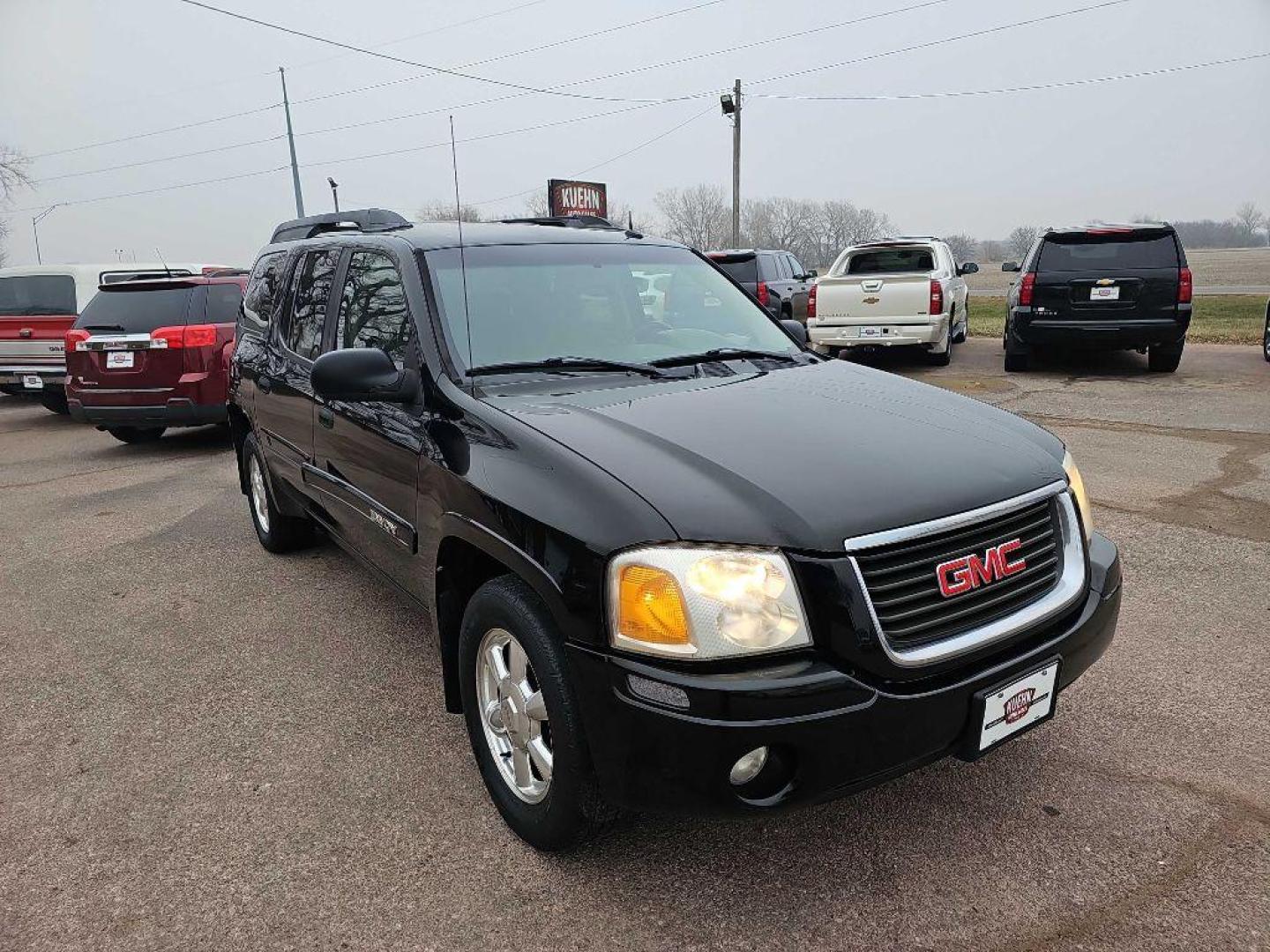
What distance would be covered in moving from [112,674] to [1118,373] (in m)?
11.6

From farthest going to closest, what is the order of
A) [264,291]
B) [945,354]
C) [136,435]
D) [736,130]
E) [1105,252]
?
[736,130] < [945,354] < [1105,252] < [136,435] < [264,291]

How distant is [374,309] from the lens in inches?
133

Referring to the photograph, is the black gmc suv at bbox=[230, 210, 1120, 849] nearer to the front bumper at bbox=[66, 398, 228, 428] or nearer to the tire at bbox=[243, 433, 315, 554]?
the tire at bbox=[243, 433, 315, 554]

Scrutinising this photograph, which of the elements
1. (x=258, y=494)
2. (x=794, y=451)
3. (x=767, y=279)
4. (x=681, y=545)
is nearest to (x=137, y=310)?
(x=258, y=494)

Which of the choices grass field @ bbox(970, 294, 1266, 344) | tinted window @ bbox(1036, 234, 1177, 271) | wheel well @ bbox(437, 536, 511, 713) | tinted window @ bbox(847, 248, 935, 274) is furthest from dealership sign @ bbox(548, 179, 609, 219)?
wheel well @ bbox(437, 536, 511, 713)

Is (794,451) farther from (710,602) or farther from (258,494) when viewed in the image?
(258,494)

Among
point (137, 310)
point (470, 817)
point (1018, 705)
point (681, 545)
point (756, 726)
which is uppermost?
point (137, 310)

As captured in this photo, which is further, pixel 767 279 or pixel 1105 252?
pixel 767 279

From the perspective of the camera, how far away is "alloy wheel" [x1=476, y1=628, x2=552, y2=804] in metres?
2.35

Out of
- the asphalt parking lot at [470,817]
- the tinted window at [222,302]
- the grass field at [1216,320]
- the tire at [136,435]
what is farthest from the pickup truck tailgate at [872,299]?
the tire at [136,435]

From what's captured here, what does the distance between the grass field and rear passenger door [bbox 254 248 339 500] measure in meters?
14.6

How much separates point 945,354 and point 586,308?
1039 cm

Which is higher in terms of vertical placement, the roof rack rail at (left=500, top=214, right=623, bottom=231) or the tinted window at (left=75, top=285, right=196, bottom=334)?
the roof rack rail at (left=500, top=214, right=623, bottom=231)

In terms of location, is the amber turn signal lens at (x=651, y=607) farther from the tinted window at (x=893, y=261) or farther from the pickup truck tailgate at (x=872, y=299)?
the tinted window at (x=893, y=261)
